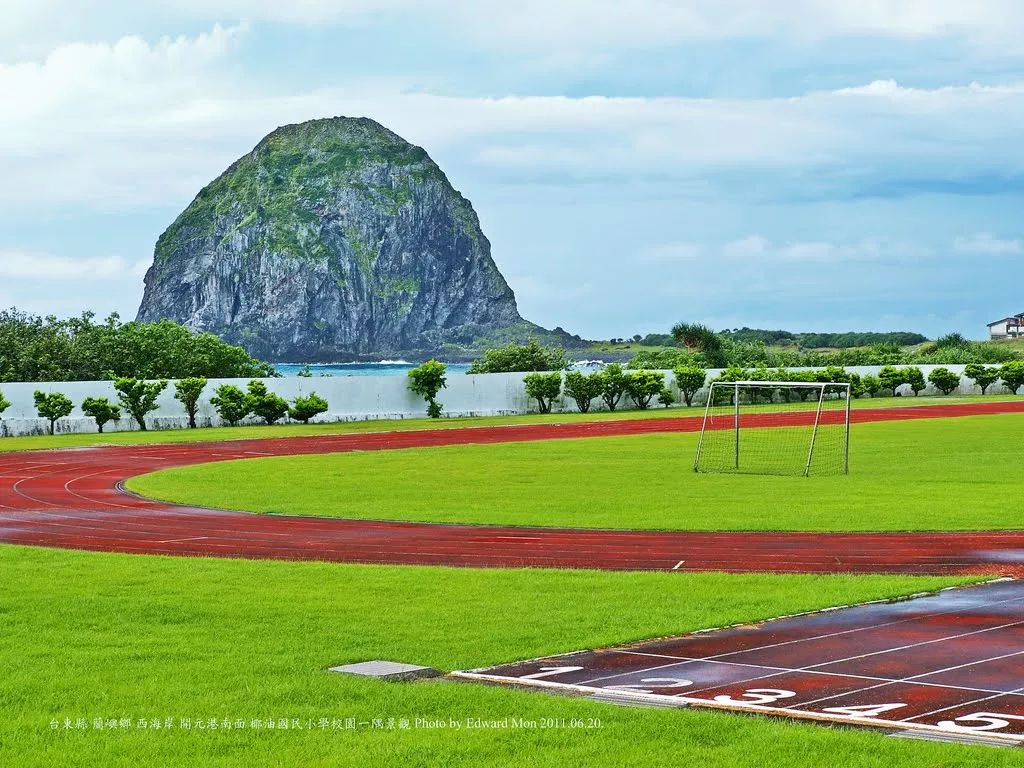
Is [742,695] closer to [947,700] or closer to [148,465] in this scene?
[947,700]

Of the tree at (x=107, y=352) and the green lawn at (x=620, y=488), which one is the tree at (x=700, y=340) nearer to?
the tree at (x=107, y=352)

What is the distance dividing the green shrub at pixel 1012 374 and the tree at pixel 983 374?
34 centimetres

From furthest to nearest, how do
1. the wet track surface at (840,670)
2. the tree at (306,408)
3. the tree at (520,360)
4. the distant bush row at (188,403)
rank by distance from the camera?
the tree at (520,360) → the tree at (306,408) → the distant bush row at (188,403) → the wet track surface at (840,670)

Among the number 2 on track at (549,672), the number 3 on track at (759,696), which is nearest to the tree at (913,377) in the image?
the number 2 on track at (549,672)

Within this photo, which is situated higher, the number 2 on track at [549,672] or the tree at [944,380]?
the tree at [944,380]

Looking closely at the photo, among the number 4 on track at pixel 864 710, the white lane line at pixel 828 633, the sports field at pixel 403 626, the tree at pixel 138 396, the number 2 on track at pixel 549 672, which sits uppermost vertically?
the tree at pixel 138 396

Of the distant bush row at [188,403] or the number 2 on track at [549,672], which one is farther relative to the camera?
the distant bush row at [188,403]

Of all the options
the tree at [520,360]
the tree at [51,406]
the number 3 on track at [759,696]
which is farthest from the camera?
the tree at [520,360]

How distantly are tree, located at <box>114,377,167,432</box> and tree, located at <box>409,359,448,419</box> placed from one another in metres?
10.4

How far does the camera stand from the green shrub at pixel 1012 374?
66312mm

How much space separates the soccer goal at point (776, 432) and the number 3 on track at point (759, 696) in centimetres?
1823

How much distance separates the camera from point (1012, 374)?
6638 cm

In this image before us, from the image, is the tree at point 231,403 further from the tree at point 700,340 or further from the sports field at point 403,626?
the tree at point 700,340

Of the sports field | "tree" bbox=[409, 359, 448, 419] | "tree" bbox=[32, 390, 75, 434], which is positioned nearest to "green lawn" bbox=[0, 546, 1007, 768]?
the sports field
